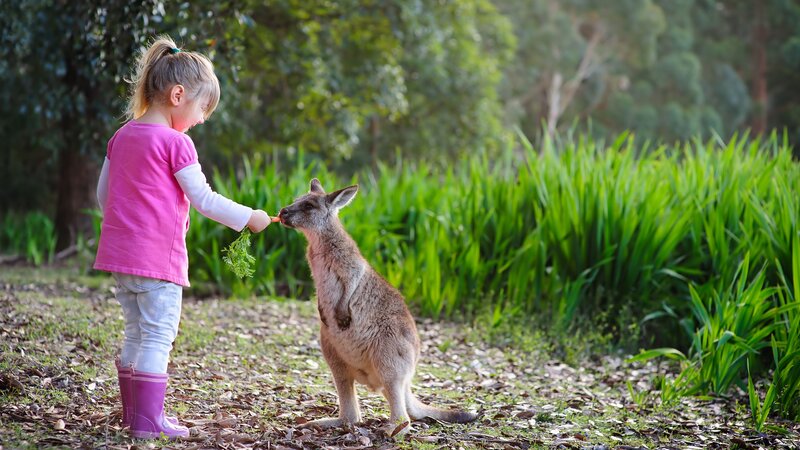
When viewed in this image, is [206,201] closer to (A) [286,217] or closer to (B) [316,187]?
(A) [286,217]

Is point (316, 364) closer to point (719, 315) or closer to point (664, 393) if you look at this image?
point (664, 393)

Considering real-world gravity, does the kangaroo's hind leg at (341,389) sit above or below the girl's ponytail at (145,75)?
below

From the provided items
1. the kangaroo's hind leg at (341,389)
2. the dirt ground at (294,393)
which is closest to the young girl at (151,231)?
the dirt ground at (294,393)

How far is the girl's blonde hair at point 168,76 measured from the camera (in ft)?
12.6

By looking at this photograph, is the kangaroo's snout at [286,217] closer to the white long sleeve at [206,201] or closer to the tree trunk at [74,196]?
the white long sleeve at [206,201]

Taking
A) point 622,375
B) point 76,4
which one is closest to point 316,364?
point 622,375

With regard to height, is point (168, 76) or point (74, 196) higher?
point (168, 76)

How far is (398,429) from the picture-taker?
4.09 m

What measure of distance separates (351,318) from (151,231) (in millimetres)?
1020

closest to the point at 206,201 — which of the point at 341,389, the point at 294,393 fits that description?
the point at 341,389

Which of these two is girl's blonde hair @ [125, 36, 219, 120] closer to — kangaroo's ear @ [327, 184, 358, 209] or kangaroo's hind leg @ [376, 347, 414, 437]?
kangaroo's ear @ [327, 184, 358, 209]

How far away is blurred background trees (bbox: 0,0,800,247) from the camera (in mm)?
8320

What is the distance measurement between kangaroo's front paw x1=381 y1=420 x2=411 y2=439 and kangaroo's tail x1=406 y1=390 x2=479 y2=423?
0.22 m

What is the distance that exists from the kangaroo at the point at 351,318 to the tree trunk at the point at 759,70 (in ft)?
104
